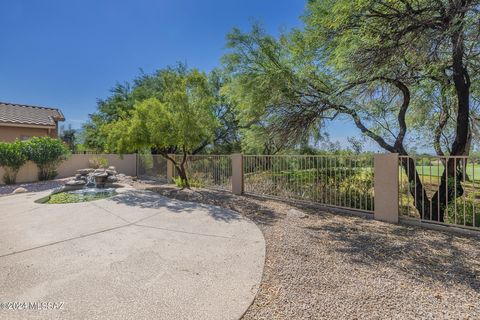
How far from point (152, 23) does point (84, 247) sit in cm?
1023

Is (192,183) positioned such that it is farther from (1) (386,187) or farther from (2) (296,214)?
(1) (386,187)

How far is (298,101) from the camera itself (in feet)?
28.3

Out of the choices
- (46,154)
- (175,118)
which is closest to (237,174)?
(175,118)

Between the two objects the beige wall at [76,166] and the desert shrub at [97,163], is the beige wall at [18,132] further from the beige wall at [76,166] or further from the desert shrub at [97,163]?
the desert shrub at [97,163]

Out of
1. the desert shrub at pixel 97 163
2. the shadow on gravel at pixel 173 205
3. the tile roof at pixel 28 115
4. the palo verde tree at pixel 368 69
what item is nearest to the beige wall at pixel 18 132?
the tile roof at pixel 28 115

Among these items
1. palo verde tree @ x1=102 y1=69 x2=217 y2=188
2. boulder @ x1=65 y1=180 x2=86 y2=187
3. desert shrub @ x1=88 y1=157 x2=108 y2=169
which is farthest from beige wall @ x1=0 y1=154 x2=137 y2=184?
palo verde tree @ x1=102 y1=69 x2=217 y2=188

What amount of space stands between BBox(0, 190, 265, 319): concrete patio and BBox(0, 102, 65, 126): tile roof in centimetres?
1175

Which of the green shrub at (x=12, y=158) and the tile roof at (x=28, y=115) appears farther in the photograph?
the tile roof at (x=28, y=115)

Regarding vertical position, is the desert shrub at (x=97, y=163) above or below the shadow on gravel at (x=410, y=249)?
above

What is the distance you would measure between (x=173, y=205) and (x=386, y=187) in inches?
232

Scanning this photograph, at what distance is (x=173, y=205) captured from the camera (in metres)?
7.56

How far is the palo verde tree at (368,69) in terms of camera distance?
5273 mm

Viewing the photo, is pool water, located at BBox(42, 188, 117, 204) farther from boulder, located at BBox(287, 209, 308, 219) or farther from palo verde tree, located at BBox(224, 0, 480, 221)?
boulder, located at BBox(287, 209, 308, 219)

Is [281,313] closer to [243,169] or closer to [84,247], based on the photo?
[84,247]
